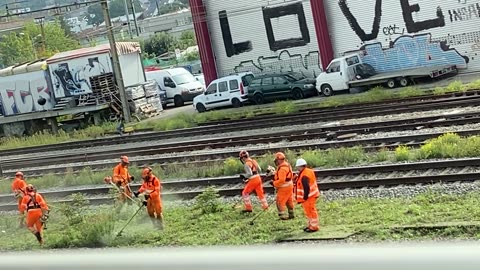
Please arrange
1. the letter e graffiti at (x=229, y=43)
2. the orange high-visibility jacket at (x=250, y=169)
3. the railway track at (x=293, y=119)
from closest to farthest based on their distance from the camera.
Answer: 1. the orange high-visibility jacket at (x=250, y=169)
2. the railway track at (x=293, y=119)
3. the letter e graffiti at (x=229, y=43)

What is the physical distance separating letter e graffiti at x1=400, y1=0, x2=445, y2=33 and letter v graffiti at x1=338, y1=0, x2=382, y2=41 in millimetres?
1095

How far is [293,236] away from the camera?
1100 centimetres

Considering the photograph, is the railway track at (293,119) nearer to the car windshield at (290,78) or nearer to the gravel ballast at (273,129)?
the gravel ballast at (273,129)

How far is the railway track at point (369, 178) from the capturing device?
41.6 feet

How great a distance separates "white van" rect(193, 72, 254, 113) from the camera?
32.0m

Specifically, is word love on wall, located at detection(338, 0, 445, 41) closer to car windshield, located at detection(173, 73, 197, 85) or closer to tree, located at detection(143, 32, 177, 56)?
car windshield, located at detection(173, 73, 197, 85)

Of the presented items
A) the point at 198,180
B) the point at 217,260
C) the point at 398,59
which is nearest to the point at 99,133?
the point at 398,59

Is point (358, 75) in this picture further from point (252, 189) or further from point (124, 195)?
point (252, 189)

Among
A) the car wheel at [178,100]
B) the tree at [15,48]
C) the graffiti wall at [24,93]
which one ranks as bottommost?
the car wheel at [178,100]

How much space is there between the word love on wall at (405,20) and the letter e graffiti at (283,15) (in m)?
2.08

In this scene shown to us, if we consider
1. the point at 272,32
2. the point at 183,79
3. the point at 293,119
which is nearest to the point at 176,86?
the point at 183,79

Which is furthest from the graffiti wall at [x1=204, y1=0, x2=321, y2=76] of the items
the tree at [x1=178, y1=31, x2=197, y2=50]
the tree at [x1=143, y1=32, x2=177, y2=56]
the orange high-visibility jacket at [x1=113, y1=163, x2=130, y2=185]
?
the tree at [x1=178, y1=31, x2=197, y2=50]

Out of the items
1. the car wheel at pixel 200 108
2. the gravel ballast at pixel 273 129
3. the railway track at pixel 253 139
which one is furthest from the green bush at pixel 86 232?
the car wheel at pixel 200 108

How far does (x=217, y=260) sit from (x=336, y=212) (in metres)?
10.0
